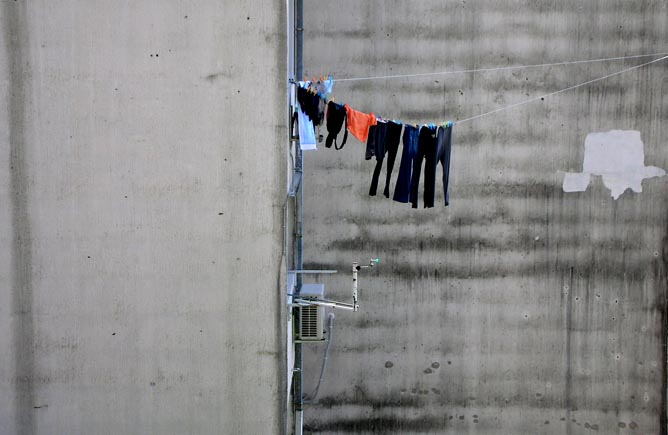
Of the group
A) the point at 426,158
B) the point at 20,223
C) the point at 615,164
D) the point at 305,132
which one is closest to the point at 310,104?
the point at 305,132

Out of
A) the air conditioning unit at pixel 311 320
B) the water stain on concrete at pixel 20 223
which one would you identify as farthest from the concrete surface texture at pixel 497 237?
the water stain on concrete at pixel 20 223

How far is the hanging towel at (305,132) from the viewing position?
573 cm

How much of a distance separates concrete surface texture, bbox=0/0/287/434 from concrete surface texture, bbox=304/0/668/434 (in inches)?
88.0

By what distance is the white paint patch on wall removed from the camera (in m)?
7.61

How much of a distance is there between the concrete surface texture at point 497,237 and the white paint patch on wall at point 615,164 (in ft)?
0.28

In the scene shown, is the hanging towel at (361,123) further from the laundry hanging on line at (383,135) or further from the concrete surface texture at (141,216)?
the concrete surface texture at (141,216)

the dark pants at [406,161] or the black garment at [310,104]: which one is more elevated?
the black garment at [310,104]

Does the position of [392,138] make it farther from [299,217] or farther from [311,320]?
[311,320]

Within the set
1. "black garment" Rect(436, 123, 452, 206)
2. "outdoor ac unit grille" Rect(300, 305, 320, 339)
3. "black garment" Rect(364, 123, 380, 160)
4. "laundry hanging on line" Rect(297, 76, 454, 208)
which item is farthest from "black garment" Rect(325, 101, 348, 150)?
"outdoor ac unit grille" Rect(300, 305, 320, 339)

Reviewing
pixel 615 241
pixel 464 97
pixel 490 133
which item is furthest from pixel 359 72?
pixel 615 241

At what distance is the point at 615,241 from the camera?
303 inches

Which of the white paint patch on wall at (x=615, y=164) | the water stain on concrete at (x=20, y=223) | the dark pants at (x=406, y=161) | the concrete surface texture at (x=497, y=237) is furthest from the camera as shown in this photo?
the white paint patch on wall at (x=615, y=164)

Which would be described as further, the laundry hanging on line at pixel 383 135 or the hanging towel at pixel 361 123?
the hanging towel at pixel 361 123

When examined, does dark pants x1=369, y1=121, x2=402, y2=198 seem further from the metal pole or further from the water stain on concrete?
the water stain on concrete
